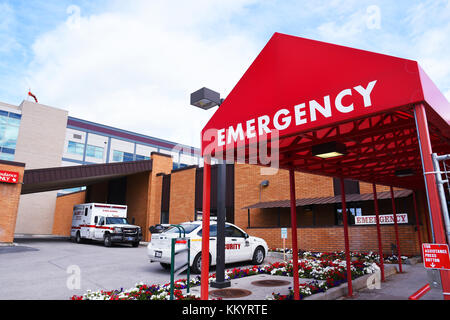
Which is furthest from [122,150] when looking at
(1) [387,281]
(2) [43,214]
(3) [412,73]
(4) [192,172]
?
(3) [412,73]

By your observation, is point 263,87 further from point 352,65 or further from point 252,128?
point 352,65

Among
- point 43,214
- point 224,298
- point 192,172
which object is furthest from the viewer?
point 43,214

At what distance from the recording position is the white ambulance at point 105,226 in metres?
21.3

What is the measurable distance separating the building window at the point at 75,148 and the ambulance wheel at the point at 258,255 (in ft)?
149

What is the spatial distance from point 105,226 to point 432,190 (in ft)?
74.0

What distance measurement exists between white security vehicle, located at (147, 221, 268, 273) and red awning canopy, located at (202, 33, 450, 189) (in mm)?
5304

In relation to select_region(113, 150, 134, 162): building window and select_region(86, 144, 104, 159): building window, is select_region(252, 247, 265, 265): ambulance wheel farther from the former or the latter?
select_region(113, 150, 134, 162): building window

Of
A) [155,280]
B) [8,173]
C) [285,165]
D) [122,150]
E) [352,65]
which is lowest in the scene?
[155,280]

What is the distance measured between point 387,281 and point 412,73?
732 centimetres

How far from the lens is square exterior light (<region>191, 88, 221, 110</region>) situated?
772 centimetres

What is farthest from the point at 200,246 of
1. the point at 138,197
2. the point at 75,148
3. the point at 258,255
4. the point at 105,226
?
the point at 75,148

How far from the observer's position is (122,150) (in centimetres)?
5619

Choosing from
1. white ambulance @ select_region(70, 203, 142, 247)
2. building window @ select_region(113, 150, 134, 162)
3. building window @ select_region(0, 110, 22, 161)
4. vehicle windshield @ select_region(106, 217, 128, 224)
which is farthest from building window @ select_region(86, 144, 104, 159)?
vehicle windshield @ select_region(106, 217, 128, 224)
